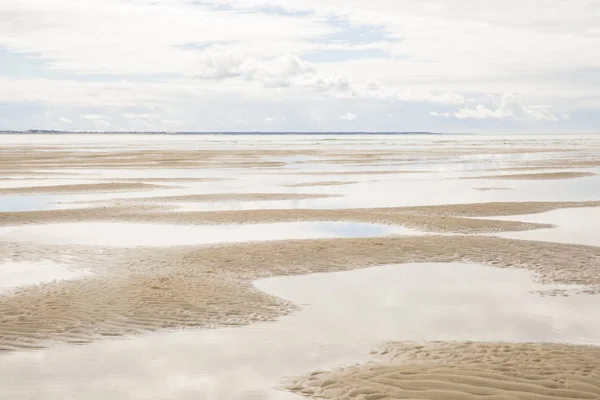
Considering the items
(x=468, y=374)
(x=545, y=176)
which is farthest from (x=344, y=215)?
(x=545, y=176)

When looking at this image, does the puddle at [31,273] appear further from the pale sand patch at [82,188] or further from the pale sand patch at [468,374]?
the pale sand patch at [82,188]

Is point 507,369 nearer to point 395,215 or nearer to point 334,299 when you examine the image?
point 334,299

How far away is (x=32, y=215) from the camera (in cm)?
2653

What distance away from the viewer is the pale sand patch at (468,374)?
8.49m

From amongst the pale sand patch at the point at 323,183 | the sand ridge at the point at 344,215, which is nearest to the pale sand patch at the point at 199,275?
the sand ridge at the point at 344,215

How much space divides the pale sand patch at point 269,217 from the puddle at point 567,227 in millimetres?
823

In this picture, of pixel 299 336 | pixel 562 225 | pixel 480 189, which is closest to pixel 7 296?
pixel 299 336

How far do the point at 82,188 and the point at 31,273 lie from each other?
22392 millimetres

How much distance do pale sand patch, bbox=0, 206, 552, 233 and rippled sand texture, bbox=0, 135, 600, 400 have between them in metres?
0.07

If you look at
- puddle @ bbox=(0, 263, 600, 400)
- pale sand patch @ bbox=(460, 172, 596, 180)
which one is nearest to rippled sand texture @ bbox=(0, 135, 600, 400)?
puddle @ bbox=(0, 263, 600, 400)

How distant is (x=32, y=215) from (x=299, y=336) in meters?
18.0

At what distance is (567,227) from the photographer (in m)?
23.1

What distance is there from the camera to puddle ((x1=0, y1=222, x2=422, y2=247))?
69.1 ft

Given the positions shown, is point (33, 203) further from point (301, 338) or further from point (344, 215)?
point (301, 338)
